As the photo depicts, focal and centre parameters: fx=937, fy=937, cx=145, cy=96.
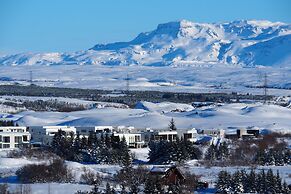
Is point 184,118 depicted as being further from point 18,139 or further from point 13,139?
point 13,139

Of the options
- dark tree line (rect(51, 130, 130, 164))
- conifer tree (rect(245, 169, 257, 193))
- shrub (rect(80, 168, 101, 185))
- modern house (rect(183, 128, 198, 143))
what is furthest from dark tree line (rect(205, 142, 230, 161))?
conifer tree (rect(245, 169, 257, 193))

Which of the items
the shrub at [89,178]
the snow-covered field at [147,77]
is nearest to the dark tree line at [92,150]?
the shrub at [89,178]

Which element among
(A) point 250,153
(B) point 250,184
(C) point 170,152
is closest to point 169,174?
(B) point 250,184

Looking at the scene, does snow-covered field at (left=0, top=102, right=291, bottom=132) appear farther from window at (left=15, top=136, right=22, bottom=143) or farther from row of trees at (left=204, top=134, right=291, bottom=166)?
row of trees at (left=204, top=134, right=291, bottom=166)

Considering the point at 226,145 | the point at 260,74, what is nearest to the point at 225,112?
the point at 226,145

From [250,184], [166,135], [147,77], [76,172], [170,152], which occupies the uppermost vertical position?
[147,77]

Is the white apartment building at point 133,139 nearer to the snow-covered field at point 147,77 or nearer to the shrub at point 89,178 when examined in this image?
the shrub at point 89,178

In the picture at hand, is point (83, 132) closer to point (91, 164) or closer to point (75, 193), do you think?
point (91, 164)
